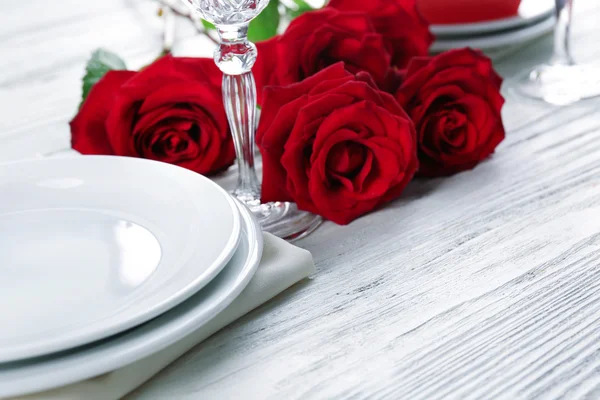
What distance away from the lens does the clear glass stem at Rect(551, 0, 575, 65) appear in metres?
0.92

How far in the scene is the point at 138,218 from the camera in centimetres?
54

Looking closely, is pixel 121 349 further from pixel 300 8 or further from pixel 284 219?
pixel 300 8

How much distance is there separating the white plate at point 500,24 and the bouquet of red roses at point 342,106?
0.25 m

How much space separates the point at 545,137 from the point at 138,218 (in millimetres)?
415

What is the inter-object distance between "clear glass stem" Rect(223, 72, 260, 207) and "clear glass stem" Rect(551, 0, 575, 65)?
0.48 m

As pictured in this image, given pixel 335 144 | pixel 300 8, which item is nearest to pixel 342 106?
pixel 335 144

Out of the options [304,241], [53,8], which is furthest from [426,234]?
[53,8]

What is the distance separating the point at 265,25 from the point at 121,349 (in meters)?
0.53

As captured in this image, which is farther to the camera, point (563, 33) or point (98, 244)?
point (563, 33)

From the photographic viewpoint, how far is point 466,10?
96 cm

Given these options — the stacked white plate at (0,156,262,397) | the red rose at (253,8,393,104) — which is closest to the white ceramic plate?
the stacked white plate at (0,156,262,397)

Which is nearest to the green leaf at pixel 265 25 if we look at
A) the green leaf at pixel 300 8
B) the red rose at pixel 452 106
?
the green leaf at pixel 300 8

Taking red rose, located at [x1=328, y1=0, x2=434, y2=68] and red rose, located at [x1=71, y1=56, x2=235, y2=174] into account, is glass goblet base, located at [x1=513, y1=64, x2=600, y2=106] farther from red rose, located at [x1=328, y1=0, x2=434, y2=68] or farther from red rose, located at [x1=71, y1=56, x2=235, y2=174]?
red rose, located at [x1=71, y1=56, x2=235, y2=174]

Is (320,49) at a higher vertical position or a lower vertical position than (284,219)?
higher
